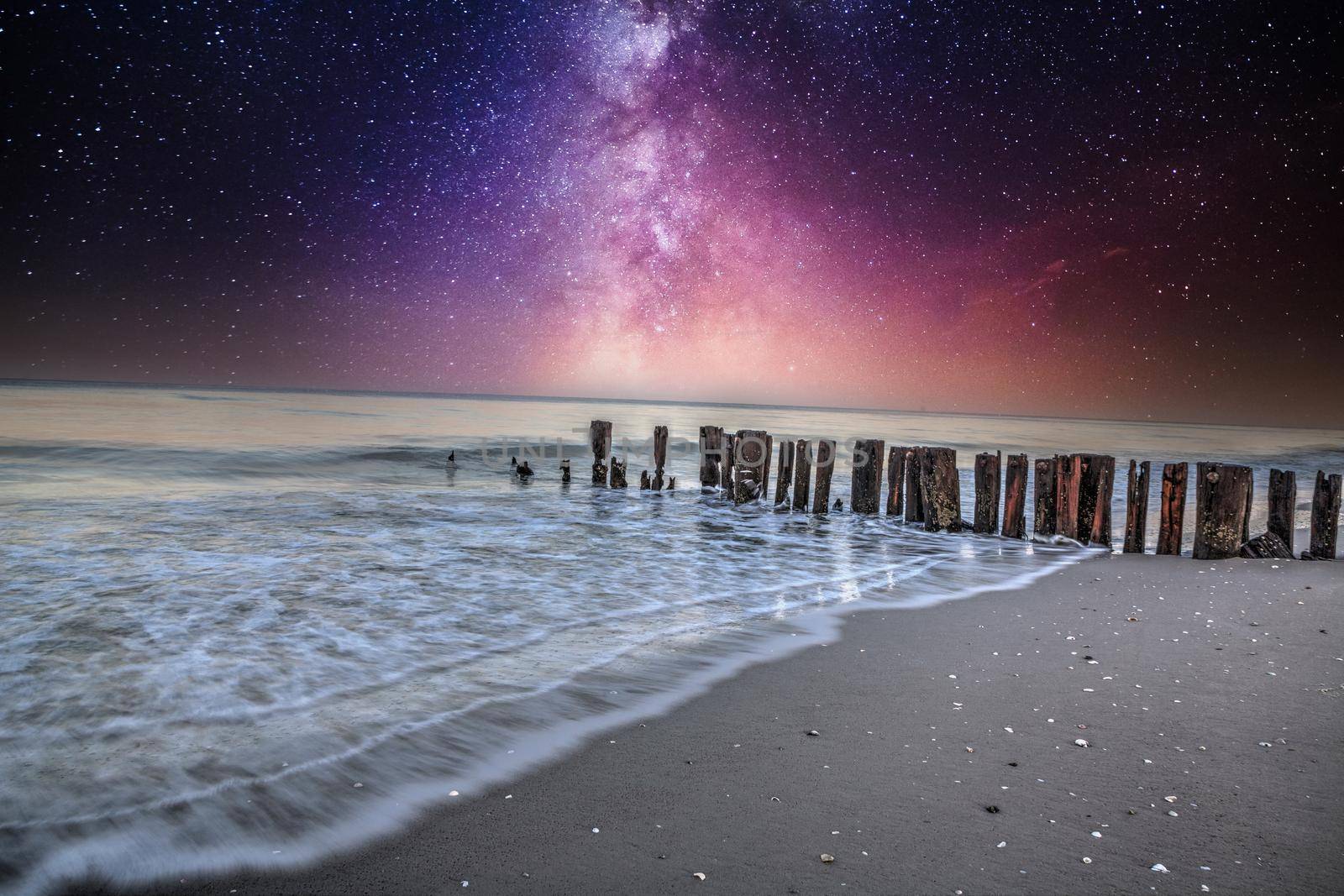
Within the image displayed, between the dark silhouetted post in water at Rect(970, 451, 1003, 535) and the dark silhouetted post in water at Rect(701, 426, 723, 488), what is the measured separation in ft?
17.8

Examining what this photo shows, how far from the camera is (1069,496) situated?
8.62 m

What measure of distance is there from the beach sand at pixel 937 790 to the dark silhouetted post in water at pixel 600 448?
1064 cm

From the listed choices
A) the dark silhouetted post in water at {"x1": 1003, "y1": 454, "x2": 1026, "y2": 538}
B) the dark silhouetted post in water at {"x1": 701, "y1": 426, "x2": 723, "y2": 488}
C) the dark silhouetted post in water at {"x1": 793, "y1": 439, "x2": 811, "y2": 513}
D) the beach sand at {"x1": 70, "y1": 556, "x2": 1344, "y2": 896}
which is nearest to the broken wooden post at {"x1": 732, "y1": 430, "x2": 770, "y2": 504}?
the dark silhouetted post in water at {"x1": 793, "y1": 439, "x2": 811, "y2": 513}

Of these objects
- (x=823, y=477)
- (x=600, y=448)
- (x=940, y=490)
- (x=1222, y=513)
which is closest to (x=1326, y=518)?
(x=1222, y=513)

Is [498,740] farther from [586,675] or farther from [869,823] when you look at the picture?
[869,823]

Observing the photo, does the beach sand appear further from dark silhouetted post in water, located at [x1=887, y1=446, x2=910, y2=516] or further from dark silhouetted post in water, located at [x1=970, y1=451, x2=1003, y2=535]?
dark silhouetted post in water, located at [x1=887, y1=446, x2=910, y2=516]

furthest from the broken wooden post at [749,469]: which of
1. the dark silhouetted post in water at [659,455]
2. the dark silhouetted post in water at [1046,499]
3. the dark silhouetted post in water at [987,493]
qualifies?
the dark silhouetted post in water at [1046,499]

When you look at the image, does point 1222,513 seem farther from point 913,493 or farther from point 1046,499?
point 913,493

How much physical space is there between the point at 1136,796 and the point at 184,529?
398 inches

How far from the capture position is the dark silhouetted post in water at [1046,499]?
8734 mm

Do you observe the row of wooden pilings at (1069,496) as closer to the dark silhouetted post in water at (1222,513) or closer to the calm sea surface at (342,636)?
the dark silhouetted post in water at (1222,513)

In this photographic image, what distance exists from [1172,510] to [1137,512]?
0.33 meters

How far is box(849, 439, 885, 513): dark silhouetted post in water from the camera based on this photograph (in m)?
10.6

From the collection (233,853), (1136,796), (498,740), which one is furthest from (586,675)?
(1136,796)
